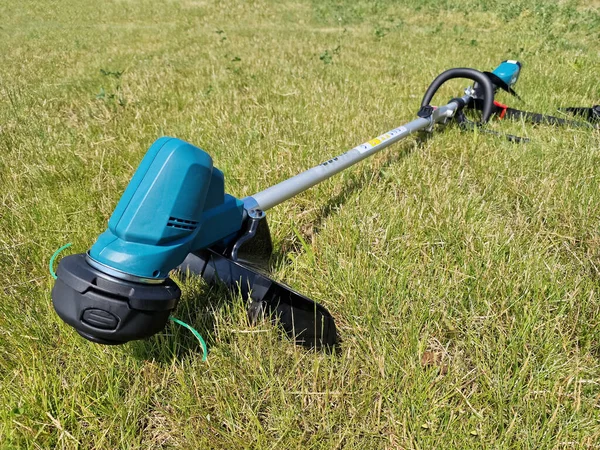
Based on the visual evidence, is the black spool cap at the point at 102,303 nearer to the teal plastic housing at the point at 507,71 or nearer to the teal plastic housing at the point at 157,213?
the teal plastic housing at the point at 157,213

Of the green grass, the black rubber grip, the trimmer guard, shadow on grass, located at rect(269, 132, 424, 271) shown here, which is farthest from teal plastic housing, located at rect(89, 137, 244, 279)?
the black rubber grip

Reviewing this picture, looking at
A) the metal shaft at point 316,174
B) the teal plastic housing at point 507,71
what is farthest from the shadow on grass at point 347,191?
the teal plastic housing at point 507,71

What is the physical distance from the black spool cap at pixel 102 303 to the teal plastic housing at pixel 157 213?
0.14ft

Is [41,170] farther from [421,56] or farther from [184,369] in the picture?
[421,56]

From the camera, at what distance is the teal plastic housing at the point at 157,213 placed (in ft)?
3.33

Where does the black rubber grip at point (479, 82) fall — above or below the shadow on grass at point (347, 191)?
above

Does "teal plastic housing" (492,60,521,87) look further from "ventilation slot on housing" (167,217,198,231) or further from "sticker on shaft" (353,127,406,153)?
"ventilation slot on housing" (167,217,198,231)

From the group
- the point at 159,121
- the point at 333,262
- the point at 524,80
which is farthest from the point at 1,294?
the point at 524,80

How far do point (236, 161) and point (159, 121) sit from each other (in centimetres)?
135

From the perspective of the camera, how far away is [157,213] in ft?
3.37

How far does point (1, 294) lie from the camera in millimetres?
1540

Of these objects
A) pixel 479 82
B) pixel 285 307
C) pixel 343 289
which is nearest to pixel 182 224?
pixel 285 307

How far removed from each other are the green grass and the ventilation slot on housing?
1.38 feet

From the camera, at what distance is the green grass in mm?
1163
